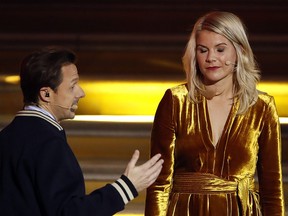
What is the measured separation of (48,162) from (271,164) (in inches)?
35.3

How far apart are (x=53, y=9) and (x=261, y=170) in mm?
2966

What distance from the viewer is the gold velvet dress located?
297cm

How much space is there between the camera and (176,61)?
5.20 metres

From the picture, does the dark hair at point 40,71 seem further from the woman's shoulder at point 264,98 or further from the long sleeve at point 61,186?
the woman's shoulder at point 264,98

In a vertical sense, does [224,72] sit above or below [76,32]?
below

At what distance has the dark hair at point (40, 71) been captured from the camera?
98.7 inches

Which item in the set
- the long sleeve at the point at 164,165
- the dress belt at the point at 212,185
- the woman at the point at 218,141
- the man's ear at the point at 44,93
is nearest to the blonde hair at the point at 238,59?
the woman at the point at 218,141

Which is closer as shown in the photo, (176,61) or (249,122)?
(249,122)

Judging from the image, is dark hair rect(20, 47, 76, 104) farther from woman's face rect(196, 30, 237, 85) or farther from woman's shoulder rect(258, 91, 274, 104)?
woman's shoulder rect(258, 91, 274, 104)

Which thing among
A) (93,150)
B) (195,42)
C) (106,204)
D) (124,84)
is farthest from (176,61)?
(106,204)

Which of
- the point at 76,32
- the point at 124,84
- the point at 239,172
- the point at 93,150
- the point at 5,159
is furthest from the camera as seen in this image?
the point at 76,32

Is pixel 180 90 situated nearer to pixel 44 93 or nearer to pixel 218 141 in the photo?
pixel 218 141

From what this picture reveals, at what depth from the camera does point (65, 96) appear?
2.56m

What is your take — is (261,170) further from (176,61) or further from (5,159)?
(176,61)
